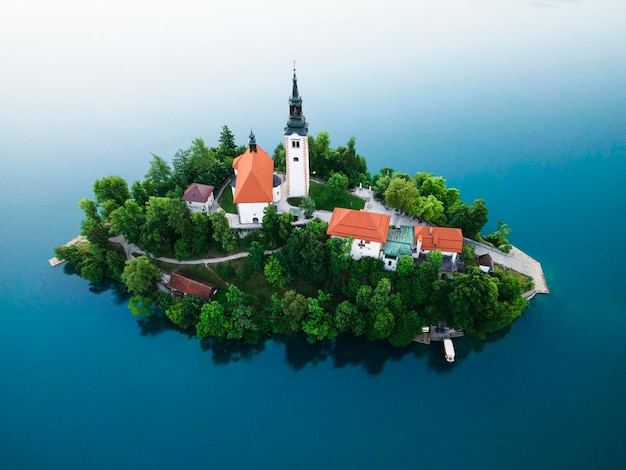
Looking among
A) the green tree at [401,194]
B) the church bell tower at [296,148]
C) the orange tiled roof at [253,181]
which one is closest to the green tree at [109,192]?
the orange tiled roof at [253,181]

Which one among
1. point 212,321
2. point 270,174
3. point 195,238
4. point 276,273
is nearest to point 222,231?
point 195,238

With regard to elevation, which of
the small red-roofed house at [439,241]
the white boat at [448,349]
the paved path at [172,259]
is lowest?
the white boat at [448,349]

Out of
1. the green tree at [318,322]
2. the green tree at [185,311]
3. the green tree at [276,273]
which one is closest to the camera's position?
the green tree at [318,322]

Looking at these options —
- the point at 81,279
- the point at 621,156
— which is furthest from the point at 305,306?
the point at 621,156

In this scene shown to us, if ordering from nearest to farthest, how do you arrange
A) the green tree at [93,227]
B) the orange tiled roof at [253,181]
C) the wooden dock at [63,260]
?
the orange tiled roof at [253,181]
the green tree at [93,227]
the wooden dock at [63,260]

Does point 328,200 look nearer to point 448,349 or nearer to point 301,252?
point 301,252

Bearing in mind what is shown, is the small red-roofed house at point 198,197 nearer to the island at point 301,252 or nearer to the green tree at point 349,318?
the island at point 301,252

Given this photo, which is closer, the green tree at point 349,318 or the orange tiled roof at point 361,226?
the green tree at point 349,318
